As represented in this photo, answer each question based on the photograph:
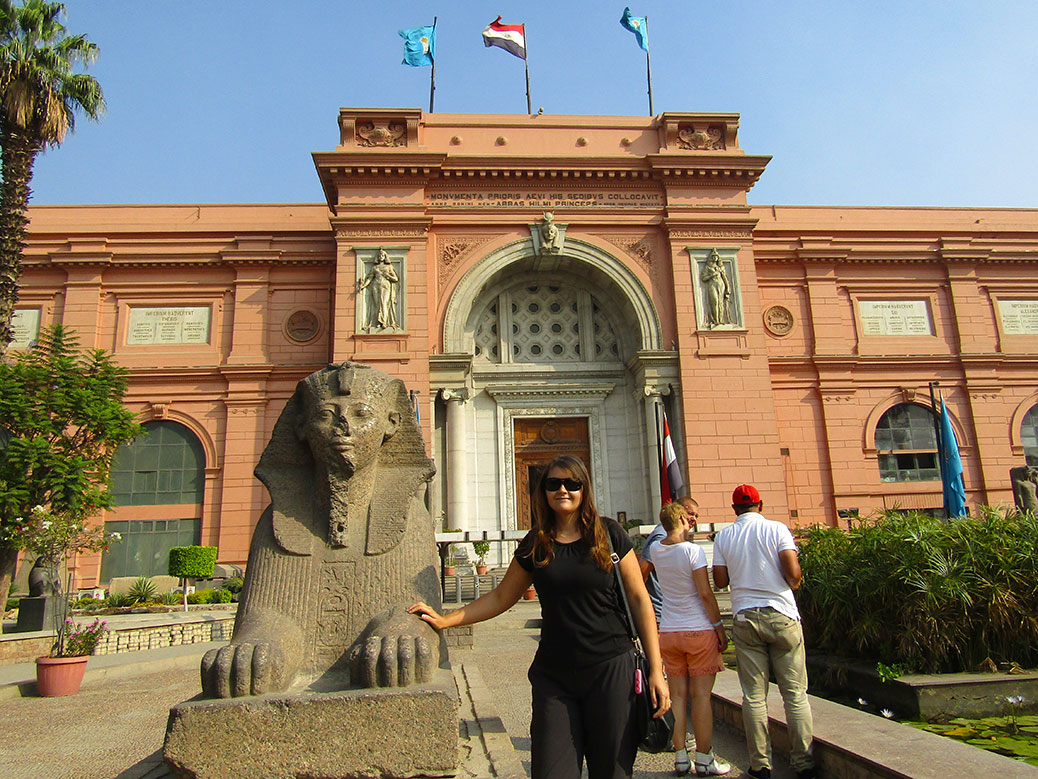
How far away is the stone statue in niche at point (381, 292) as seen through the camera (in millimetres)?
17172

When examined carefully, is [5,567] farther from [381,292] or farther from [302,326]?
[381,292]

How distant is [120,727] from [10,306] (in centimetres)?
1089

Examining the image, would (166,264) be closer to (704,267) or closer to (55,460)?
(55,460)

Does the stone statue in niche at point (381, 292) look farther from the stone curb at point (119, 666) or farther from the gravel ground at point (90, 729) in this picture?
the gravel ground at point (90, 729)

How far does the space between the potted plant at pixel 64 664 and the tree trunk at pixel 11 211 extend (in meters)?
8.37

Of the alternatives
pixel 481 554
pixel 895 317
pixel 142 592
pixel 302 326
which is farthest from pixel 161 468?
pixel 895 317

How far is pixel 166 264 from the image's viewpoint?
19125 mm

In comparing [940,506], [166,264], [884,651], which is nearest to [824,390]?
[940,506]

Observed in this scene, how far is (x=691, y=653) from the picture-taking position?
430cm

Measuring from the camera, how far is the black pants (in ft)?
8.57

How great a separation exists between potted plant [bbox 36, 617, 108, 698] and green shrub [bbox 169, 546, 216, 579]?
8158 millimetres

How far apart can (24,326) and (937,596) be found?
832 inches

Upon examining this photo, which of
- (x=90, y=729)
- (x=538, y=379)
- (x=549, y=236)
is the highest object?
(x=549, y=236)

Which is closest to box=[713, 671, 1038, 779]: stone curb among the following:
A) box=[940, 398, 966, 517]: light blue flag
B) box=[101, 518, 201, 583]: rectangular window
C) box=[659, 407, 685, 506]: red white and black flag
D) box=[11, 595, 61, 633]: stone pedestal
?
box=[940, 398, 966, 517]: light blue flag
